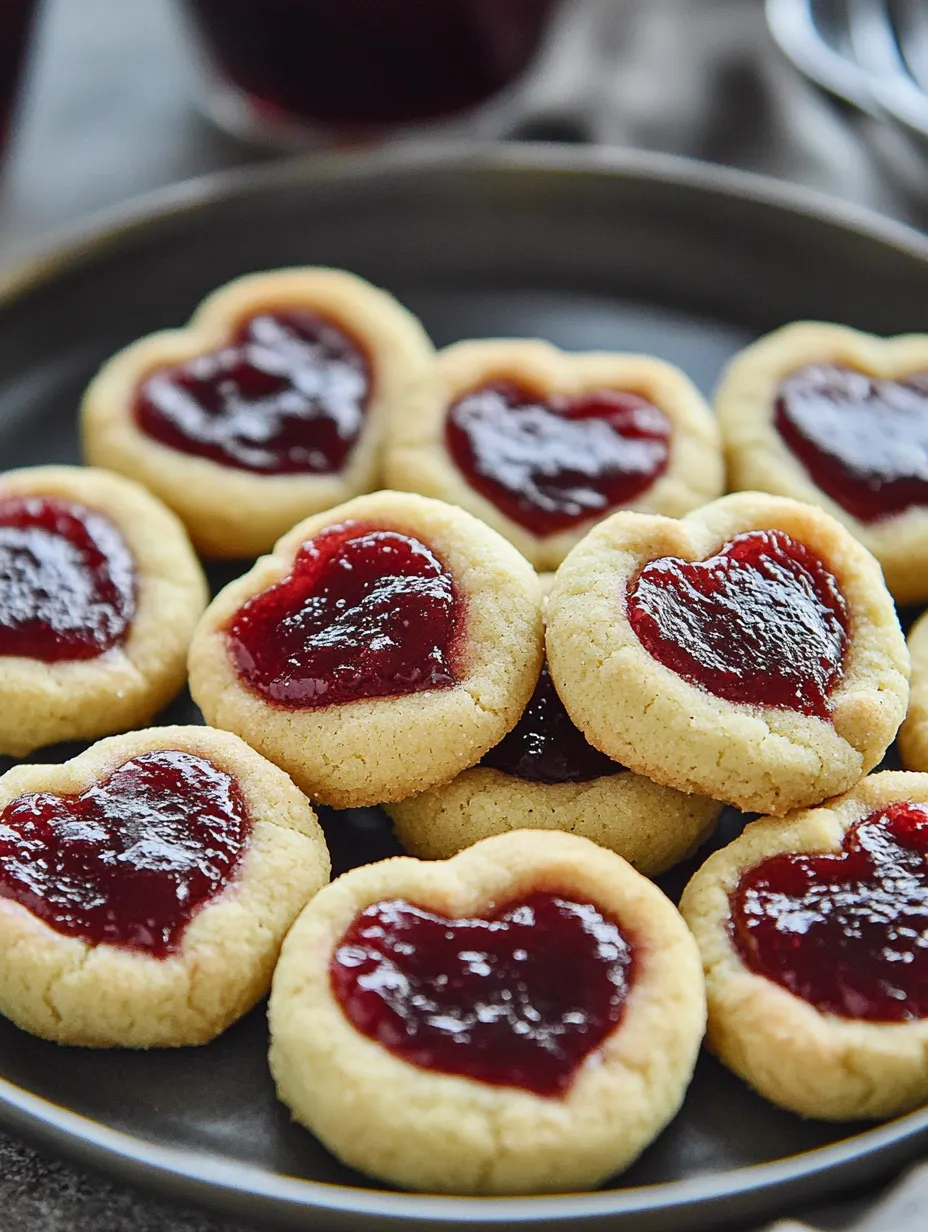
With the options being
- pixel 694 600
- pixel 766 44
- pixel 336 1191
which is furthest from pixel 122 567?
pixel 766 44

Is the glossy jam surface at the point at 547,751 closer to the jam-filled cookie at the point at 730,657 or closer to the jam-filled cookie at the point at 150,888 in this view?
the jam-filled cookie at the point at 730,657

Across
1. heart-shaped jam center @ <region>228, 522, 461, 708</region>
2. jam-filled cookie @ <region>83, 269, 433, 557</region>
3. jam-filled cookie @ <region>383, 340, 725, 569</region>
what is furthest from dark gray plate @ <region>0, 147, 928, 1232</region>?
heart-shaped jam center @ <region>228, 522, 461, 708</region>

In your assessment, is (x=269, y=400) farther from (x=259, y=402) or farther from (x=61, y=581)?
(x=61, y=581)

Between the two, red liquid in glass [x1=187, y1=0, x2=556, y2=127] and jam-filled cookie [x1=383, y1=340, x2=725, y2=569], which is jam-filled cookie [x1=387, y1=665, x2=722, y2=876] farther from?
red liquid in glass [x1=187, y1=0, x2=556, y2=127]

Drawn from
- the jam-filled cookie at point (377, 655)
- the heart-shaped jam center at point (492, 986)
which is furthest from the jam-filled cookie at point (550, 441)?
the heart-shaped jam center at point (492, 986)

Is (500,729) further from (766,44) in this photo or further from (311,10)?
(766,44)

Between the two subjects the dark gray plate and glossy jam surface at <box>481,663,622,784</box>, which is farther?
the dark gray plate
